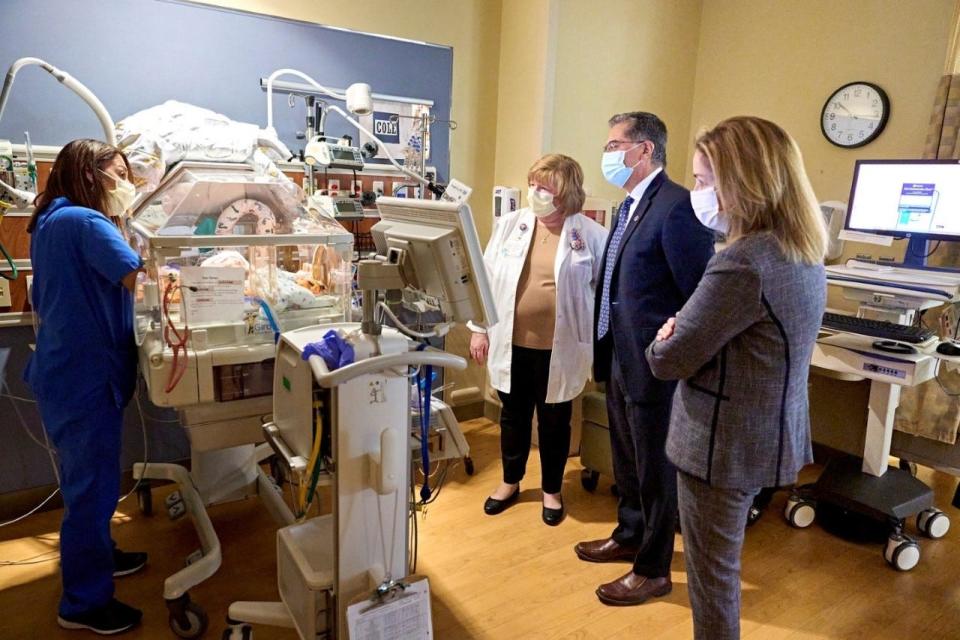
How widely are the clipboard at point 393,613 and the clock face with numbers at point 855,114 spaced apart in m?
3.10

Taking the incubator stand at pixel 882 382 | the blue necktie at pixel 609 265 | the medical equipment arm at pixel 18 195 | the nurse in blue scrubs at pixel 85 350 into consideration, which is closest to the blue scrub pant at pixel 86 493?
the nurse in blue scrubs at pixel 85 350

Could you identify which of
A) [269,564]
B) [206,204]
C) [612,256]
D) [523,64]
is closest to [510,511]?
[269,564]

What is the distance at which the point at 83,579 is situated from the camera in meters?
1.84

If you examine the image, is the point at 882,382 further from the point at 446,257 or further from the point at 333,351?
the point at 333,351

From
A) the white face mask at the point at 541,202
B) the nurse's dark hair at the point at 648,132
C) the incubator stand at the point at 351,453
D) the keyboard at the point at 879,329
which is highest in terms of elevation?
the nurse's dark hair at the point at 648,132

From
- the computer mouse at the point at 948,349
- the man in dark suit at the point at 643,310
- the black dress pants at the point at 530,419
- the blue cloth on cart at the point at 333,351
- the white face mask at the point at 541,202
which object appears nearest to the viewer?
the blue cloth on cart at the point at 333,351

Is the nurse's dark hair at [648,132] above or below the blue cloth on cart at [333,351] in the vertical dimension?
above

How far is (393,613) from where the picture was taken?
1.51 m

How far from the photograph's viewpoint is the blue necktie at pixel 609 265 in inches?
83.6

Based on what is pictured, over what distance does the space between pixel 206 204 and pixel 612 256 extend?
51.8 inches

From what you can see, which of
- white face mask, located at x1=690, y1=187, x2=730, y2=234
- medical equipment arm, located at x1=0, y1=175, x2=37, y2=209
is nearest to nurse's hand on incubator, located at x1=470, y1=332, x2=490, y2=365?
white face mask, located at x1=690, y1=187, x2=730, y2=234

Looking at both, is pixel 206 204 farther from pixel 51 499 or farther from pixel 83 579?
pixel 51 499

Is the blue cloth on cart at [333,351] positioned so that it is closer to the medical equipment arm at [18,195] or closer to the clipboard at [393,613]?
the clipboard at [393,613]

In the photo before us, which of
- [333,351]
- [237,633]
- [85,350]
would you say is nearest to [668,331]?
[333,351]
